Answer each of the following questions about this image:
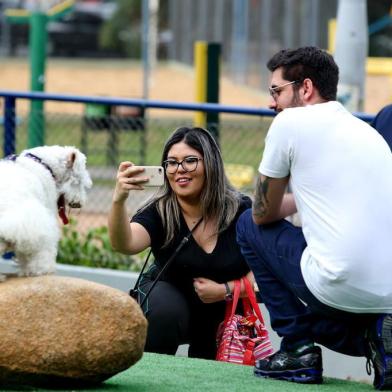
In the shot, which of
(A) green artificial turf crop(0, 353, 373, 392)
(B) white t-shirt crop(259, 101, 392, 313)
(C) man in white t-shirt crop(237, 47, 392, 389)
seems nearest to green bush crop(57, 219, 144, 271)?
(A) green artificial turf crop(0, 353, 373, 392)

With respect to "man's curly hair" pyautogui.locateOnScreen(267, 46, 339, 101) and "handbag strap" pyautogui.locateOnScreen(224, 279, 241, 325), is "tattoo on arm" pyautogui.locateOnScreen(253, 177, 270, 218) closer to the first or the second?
"man's curly hair" pyautogui.locateOnScreen(267, 46, 339, 101)

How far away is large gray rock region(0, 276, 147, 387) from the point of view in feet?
14.8

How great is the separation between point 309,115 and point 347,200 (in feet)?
1.20

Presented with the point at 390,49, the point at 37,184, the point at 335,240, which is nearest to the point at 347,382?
the point at 335,240

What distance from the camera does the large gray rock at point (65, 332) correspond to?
4.52 m

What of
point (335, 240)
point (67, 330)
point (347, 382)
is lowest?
point (347, 382)

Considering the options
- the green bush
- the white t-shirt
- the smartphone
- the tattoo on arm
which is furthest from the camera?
the green bush

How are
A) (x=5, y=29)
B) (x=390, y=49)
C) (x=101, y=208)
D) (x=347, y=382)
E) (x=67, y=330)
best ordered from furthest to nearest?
1. (x=5, y=29)
2. (x=390, y=49)
3. (x=101, y=208)
4. (x=347, y=382)
5. (x=67, y=330)

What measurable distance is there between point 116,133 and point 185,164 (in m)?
2.93

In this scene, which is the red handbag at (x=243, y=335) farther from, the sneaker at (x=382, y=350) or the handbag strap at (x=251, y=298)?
the sneaker at (x=382, y=350)

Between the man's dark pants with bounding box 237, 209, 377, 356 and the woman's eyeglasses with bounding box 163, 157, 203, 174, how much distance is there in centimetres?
63

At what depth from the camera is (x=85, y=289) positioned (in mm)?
4586

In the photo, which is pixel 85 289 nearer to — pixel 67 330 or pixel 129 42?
pixel 67 330

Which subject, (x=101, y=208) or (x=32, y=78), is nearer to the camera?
(x=101, y=208)
